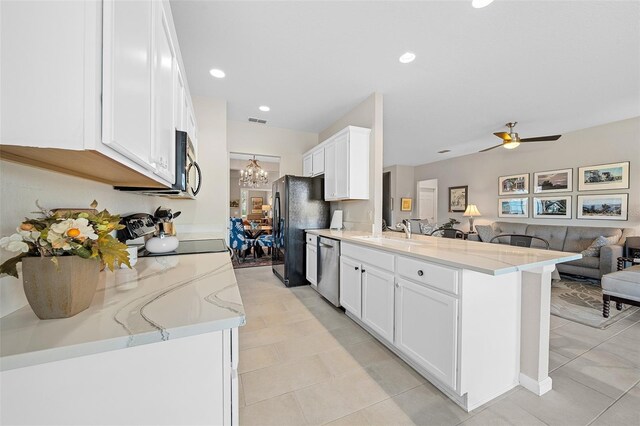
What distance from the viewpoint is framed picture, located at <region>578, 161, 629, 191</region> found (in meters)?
3.98

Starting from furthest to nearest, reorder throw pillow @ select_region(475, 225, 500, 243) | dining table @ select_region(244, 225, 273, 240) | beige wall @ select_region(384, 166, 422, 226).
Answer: beige wall @ select_region(384, 166, 422, 226), dining table @ select_region(244, 225, 273, 240), throw pillow @ select_region(475, 225, 500, 243)

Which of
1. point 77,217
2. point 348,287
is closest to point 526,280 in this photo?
point 348,287

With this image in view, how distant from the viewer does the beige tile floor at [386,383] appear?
56.8 inches

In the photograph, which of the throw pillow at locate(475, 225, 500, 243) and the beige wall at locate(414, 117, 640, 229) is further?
the throw pillow at locate(475, 225, 500, 243)

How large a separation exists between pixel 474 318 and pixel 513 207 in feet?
17.4

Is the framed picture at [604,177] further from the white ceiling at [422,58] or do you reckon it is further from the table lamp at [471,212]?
the table lamp at [471,212]

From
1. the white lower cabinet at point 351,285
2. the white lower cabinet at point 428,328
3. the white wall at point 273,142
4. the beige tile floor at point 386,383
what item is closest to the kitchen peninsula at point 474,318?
the white lower cabinet at point 428,328

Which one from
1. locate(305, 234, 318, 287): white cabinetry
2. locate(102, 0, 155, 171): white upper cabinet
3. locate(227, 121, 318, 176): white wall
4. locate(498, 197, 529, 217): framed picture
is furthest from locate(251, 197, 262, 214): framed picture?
locate(102, 0, 155, 171): white upper cabinet

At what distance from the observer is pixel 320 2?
1.79 meters

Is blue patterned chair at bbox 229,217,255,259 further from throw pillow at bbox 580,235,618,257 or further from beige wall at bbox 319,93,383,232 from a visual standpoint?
throw pillow at bbox 580,235,618,257

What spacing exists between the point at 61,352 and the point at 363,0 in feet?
7.91

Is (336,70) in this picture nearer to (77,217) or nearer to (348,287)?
(348,287)

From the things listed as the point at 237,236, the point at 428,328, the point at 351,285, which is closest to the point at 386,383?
the point at 428,328

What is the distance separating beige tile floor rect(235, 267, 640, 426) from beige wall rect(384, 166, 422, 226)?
540 cm
